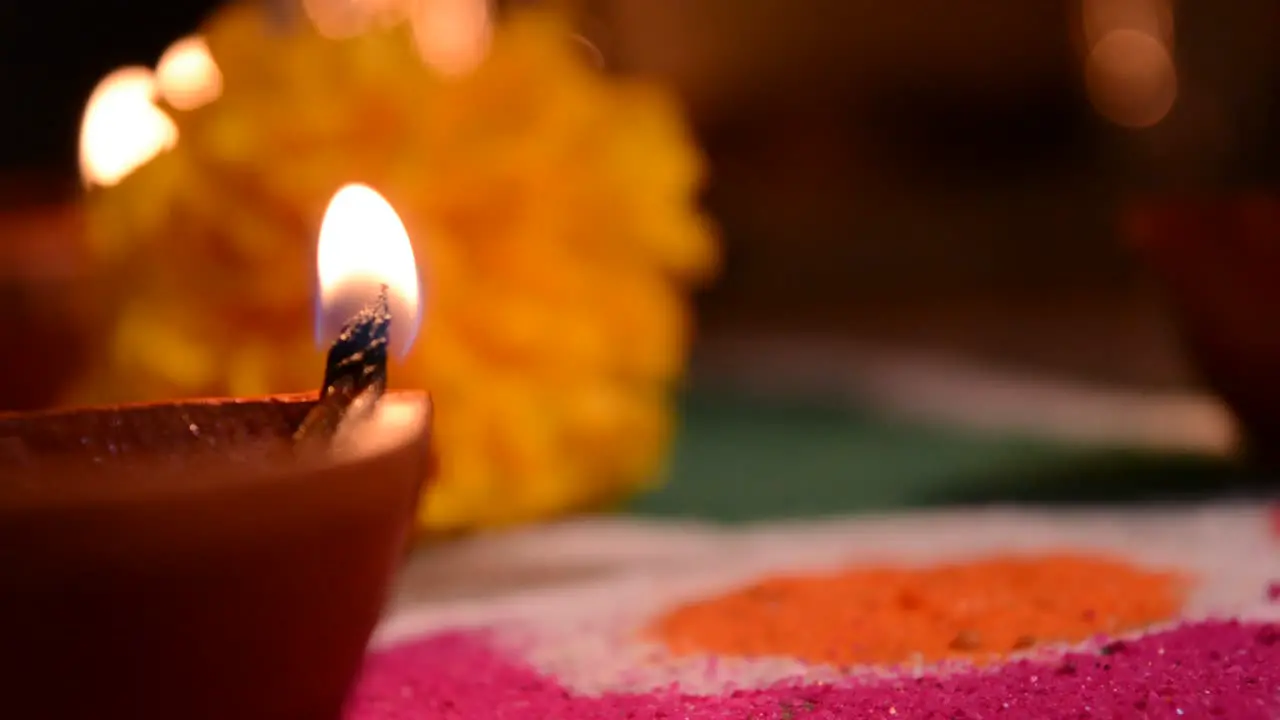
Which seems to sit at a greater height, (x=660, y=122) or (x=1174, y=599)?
(x=660, y=122)

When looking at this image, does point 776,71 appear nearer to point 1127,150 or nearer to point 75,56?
point 1127,150

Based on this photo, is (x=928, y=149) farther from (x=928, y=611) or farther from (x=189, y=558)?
(x=189, y=558)

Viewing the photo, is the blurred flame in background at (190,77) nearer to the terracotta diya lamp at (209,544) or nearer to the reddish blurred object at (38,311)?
the reddish blurred object at (38,311)

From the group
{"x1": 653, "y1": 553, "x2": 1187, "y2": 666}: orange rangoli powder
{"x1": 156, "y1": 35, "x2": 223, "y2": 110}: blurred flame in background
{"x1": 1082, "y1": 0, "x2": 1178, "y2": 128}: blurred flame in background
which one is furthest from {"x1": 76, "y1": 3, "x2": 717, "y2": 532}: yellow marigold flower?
{"x1": 1082, "y1": 0, "x2": 1178, "y2": 128}: blurred flame in background

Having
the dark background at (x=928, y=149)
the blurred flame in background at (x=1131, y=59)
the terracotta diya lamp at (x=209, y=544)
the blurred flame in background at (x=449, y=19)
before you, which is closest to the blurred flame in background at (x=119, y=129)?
the terracotta diya lamp at (x=209, y=544)

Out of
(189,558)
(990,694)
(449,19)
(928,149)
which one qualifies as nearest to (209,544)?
(189,558)

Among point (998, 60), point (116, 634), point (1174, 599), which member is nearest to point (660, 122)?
point (1174, 599)

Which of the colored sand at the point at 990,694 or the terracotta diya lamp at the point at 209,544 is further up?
the terracotta diya lamp at the point at 209,544
